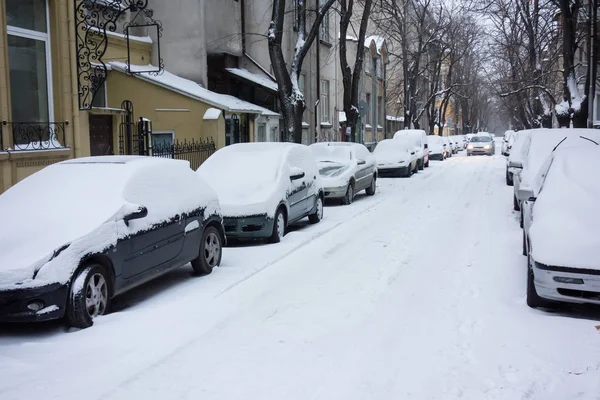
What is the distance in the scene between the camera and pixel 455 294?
759cm

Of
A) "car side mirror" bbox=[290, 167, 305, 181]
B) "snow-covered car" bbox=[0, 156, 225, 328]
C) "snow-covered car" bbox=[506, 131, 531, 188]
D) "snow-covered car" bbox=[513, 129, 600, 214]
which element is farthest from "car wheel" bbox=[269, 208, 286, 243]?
"snow-covered car" bbox=[506, 131, 531, 188]

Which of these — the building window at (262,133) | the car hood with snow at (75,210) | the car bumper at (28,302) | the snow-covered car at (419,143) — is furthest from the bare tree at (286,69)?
the car bumper at (28,302)

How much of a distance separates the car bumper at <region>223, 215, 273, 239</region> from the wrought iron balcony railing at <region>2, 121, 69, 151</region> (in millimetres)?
3667

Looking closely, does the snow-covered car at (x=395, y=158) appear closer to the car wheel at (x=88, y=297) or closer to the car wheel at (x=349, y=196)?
the car wheel at (x=349, y=196)

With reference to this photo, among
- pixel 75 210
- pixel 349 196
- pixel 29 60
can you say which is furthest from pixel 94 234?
pixel 349 196

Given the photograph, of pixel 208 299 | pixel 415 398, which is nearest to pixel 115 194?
pixel 208 299

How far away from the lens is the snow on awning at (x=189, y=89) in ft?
60.8

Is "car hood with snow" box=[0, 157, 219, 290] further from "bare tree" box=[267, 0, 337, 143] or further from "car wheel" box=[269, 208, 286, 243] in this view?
"bare tree" box=[267, 0, 337, 143]

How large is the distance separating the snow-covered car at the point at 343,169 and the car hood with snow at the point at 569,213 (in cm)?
839

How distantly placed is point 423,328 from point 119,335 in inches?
118

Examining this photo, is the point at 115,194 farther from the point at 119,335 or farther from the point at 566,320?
the point at 566,320

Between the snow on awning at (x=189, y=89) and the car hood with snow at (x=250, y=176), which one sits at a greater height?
the snow on awning at (x=189, y=89)

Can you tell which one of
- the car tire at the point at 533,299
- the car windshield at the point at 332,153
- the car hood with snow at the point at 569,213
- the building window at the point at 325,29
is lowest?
the car tire at the point at 533,299

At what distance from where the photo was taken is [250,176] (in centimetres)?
1152
